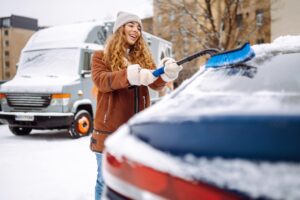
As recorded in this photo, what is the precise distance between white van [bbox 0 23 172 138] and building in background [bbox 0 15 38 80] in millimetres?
67931

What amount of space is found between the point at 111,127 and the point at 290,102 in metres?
1.54

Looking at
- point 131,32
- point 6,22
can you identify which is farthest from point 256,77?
point 6,22

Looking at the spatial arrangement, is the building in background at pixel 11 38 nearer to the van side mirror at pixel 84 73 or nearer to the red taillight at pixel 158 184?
the van side mirror at pixel 84 73

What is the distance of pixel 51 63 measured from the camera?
8609 millimetres

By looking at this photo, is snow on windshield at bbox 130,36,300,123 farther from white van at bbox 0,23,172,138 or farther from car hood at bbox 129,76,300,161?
white van at bbox 0,23,172,138

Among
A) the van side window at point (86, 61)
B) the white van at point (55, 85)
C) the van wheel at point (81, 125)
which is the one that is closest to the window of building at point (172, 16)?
the white van at point (55, 85)

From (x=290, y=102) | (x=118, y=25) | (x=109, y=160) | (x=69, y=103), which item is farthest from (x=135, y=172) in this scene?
(x=69, y=103)

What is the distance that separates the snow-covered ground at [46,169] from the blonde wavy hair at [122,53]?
75.7 inches

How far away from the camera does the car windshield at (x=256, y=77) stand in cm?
152

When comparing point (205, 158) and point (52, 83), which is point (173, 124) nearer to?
point (205, 158)

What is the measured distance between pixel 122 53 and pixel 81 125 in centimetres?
584

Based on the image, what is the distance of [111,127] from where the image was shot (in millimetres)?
2521

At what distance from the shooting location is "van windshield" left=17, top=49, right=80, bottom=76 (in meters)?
8.37

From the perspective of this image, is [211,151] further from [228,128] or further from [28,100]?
[28,100]
